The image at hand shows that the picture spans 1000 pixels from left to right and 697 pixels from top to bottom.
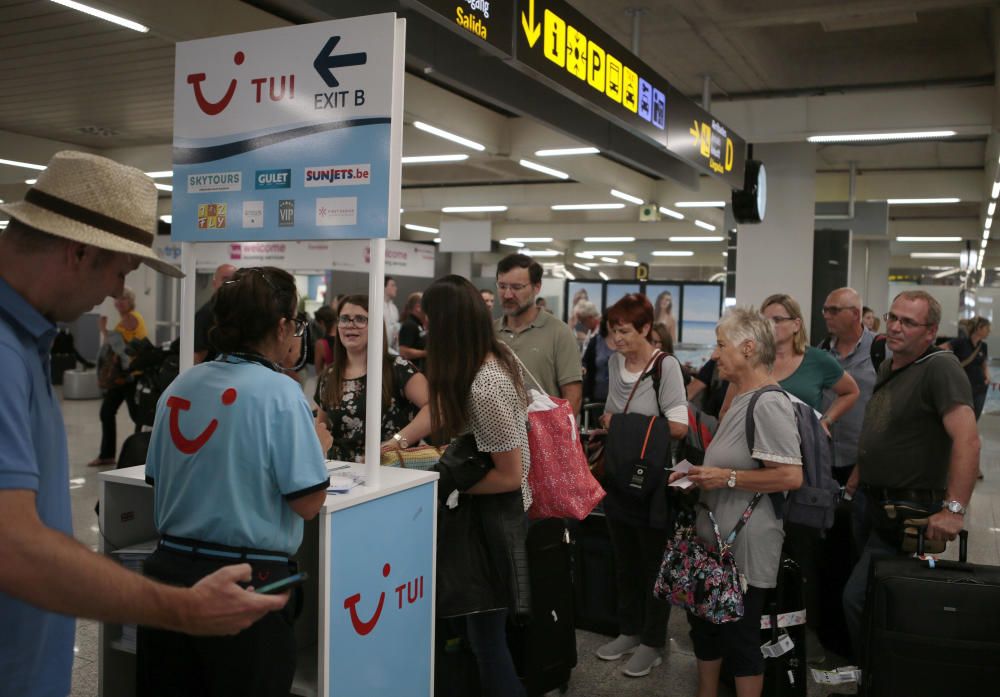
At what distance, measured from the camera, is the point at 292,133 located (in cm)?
248

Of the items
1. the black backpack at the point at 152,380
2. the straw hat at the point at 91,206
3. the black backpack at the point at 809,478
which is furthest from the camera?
the black backpack at the point at 152,380

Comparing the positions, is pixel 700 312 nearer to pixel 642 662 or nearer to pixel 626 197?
pixel 626 197

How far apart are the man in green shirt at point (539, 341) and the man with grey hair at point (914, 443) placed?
4.75 ft

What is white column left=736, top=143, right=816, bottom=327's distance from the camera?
8859 millimetres

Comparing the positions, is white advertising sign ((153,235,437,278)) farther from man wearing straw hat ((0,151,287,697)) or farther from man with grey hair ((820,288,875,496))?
man with grey hair ((820,288,875,496))

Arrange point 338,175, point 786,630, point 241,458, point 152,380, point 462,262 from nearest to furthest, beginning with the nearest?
point 241,458 < point 338,175 < point 786,630 < point 152,380 < point 462,262

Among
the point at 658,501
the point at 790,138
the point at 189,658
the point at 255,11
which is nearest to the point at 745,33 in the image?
the point at 790,138

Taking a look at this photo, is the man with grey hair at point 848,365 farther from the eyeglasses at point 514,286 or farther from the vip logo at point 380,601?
the vip logo at point 380,601

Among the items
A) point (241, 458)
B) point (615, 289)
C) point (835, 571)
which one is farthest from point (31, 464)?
point (615, 289)

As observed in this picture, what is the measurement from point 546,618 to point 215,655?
1.53 m

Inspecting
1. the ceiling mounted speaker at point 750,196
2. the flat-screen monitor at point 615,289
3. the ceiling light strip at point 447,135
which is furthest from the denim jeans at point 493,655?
the flat-screen monitor at point 615,289

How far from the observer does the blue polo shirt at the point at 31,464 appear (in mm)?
1093

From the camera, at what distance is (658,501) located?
337 cm

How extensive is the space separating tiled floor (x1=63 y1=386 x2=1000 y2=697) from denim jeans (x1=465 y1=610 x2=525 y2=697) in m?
0.73
